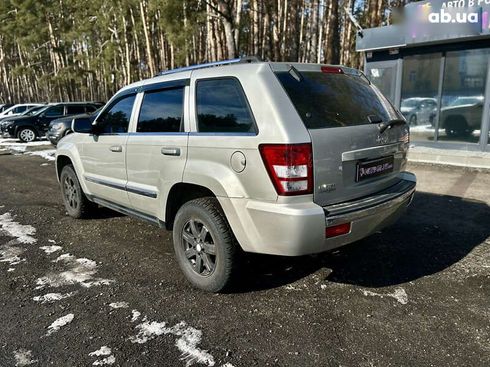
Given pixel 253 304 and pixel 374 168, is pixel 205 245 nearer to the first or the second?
pixel 253 304

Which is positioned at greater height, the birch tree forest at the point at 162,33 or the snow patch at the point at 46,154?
the birch tree forest at the point at 162,33

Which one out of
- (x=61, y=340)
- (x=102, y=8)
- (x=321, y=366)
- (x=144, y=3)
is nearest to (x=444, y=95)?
(x=321, y=366)

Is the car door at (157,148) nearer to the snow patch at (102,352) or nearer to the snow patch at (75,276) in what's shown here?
the snow patch at (75,276)

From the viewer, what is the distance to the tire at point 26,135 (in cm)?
1739

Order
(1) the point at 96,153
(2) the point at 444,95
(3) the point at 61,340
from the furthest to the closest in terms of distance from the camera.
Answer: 1. (2) the point at 444,95
2. (1) the point at 96,153
3. (3) the point at 61,340

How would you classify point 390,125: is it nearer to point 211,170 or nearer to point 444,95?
point 211,170

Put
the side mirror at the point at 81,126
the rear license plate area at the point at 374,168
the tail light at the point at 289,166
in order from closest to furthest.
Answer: the tail light at the point at 289,166, the rear license plate area at the point at 374,168, the side mirror at the point at 81,126

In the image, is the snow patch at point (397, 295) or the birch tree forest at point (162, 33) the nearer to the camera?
the snow patch at point (397, 295)

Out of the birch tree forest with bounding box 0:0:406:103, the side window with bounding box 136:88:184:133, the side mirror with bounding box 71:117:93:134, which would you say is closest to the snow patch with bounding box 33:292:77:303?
the side window with bounding box 136:88:184:133

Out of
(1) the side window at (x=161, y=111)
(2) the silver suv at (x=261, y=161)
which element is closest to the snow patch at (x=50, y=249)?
(2) the silver suv at (x=261, y=161)

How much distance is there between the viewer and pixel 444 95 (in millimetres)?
10375

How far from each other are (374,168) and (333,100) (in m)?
0.66

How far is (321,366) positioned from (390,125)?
2.03m

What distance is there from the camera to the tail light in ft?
9.12
